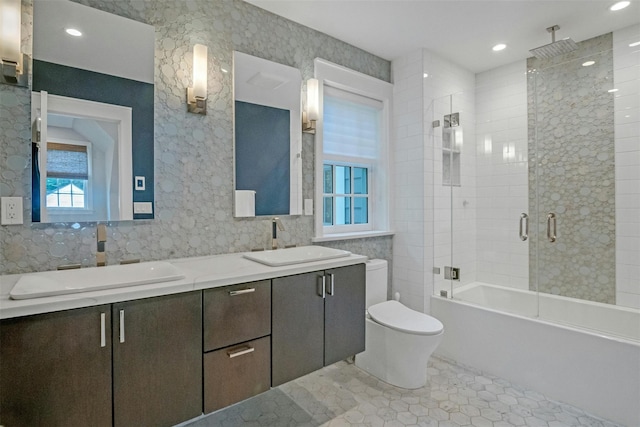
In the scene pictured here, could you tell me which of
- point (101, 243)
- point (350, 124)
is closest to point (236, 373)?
point (101, 243)

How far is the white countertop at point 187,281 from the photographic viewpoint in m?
1.08

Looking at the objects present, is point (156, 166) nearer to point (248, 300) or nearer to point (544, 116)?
A: point (248, 300)

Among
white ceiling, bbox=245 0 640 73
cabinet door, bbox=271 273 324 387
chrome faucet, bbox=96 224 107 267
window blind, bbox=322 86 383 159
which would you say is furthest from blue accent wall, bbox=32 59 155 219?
window blind, bbox=322 86 383 159

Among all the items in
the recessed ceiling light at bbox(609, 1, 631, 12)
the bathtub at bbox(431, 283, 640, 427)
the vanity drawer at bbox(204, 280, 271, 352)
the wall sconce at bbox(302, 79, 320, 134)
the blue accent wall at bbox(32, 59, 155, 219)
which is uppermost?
the recessed ceiling light at bbox(609, 1, 631, 12)

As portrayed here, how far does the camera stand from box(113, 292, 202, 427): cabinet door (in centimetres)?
123

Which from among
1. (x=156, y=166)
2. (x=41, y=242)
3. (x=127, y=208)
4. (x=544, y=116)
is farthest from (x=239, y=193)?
(x=544, y=116)

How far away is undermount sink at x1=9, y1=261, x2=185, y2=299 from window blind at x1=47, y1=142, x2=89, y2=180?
0.46 meters

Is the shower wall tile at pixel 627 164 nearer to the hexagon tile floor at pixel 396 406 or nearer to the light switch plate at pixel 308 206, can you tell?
the hexagon tile floor at pixel 396 406

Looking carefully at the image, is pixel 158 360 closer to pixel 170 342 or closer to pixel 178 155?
pixel 170 342

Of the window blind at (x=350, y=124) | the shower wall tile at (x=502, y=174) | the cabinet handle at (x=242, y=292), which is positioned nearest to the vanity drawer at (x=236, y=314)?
the cabinet handle at (x=242, y=292)

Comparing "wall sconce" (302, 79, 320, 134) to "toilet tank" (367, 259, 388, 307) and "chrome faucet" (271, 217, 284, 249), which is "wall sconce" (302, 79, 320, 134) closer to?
"chrome faucet" (271, 217, 284, 249)

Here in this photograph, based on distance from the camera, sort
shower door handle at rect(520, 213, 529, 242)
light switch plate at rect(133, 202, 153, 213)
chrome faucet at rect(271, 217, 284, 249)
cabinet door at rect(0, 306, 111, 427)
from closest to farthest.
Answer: cabinet door at rect(0, 306, 111, 427), light switch plate at rect(133, 202, 153, 213), chrome faucet at rect(271, 217, 284, 249), shower door handle at rect(520, 213, 529, 242)

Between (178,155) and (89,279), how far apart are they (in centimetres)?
81

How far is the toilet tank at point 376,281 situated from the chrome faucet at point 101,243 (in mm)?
1724
